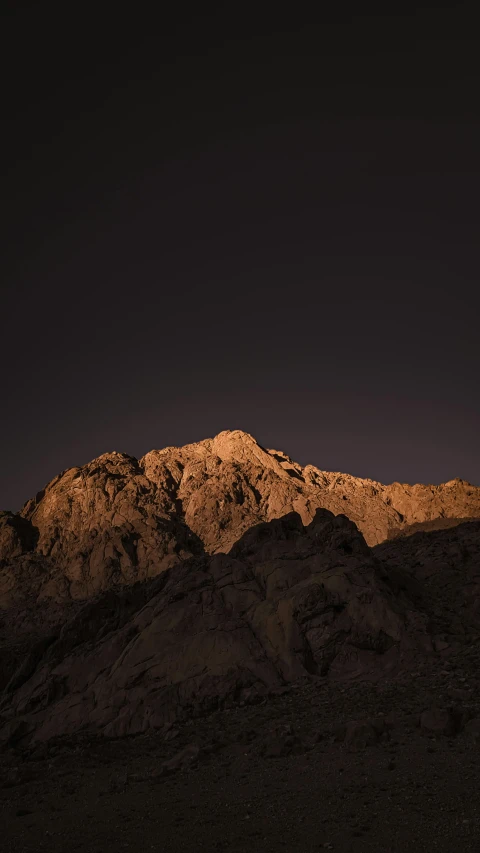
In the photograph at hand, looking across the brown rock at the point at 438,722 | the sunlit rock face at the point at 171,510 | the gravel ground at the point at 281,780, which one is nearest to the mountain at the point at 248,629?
the gravel ground at the point at 281,780

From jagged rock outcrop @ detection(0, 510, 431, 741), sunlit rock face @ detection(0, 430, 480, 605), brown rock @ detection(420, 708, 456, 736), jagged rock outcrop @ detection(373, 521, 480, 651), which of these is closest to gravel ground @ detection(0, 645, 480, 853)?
brown rock @ detection(420, 708, 456, 736)

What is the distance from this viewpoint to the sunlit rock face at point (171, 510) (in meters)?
102

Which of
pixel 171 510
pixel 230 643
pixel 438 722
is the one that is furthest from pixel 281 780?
pixel 171 510

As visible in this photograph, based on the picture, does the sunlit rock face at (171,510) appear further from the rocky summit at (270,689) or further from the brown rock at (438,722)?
the brown rock at (438,722)

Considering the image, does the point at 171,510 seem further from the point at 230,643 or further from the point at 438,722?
the point at 438,722

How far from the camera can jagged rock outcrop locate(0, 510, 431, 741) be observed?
34.1 metres

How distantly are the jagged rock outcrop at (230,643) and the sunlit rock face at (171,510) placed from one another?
57.5 m

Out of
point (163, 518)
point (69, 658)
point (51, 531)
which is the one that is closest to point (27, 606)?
point (51, 531)

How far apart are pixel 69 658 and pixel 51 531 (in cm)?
7587

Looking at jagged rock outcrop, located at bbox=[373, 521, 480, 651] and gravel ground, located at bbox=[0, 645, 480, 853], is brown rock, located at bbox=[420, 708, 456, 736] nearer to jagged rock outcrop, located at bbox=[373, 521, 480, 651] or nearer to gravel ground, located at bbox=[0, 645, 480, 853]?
gravel ground, located at bbox=[0, 645, 480, 853]

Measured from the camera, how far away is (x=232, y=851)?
54.9 ft

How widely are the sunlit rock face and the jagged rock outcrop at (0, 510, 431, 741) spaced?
5754 centimetres

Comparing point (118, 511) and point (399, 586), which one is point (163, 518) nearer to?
point (118, 511)

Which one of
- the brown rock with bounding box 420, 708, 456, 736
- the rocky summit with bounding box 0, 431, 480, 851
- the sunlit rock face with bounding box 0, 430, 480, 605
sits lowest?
the brown rock with bounding box 420, 708, 456, 736
